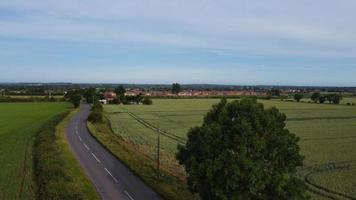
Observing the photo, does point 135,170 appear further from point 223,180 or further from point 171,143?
point 171,143

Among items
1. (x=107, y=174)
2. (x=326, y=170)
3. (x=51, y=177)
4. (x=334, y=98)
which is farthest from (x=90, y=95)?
(x=51, y=177)

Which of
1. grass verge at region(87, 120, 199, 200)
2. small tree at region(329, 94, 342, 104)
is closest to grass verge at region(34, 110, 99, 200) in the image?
grass verge at region(87, 120, 199, 200)

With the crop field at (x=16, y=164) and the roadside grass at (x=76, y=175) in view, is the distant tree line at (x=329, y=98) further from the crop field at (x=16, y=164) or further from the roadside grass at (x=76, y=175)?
the roadside grass at (x=76, y=175)

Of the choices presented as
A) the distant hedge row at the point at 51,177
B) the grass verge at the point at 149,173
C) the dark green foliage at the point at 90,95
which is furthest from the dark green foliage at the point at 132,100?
the distant hedge row at the point at 51,177

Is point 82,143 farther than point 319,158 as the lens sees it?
Yes

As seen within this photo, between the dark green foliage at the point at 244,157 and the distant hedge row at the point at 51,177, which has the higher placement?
the dark green foliage at the point at 244,157

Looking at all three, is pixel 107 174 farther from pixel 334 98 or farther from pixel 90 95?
pixel 334 98

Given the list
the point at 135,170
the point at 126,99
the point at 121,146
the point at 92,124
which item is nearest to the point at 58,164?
the point at 135,170
